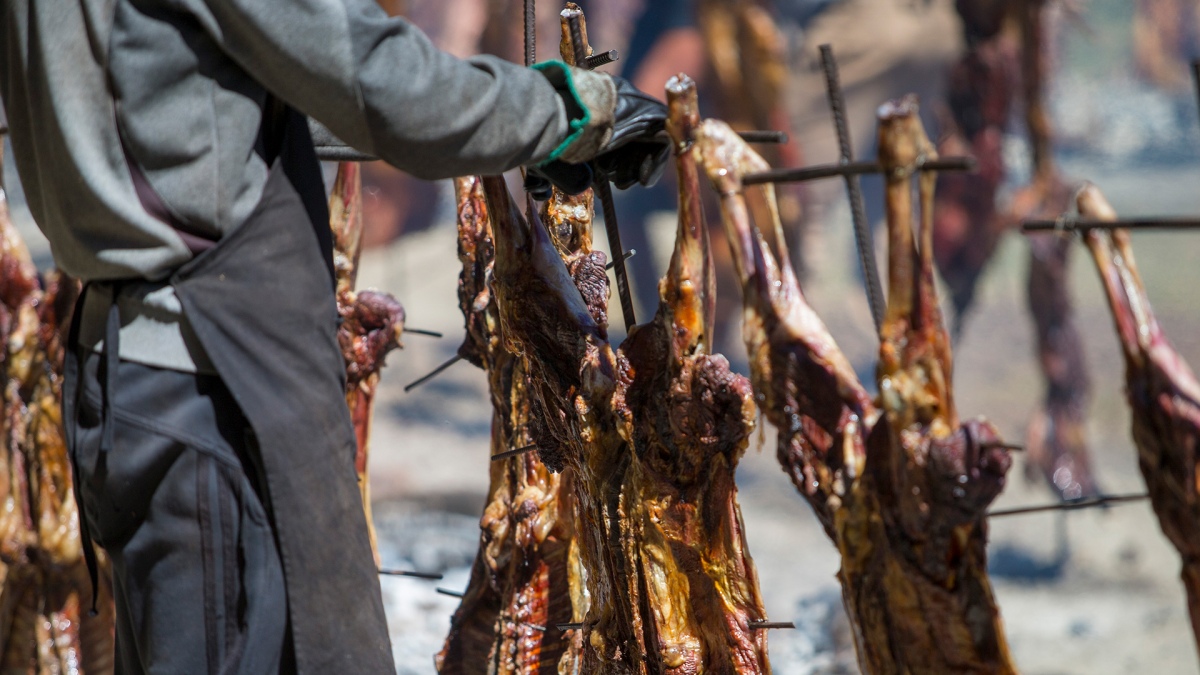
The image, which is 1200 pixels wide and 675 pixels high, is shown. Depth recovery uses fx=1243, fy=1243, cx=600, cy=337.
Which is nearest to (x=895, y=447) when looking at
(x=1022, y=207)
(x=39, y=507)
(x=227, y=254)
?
(x=227, y=254)

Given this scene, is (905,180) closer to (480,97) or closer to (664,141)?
(664,141)

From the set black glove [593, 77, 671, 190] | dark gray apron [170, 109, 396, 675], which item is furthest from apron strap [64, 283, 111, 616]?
black glove [593, 77, 671, 190]

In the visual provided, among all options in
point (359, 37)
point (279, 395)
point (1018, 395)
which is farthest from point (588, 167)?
point (1018, 395)

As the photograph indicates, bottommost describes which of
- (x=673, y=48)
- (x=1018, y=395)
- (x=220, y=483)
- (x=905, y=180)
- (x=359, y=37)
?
(x=220, y=483)

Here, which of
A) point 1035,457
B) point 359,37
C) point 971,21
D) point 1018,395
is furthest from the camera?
point 1018,395

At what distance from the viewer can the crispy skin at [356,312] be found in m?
3.03

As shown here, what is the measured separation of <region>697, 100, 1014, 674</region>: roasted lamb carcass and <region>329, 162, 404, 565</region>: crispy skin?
122 centimetres

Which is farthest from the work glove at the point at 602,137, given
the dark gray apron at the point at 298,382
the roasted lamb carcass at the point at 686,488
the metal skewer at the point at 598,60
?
the dark gray apron at the point at 298,382

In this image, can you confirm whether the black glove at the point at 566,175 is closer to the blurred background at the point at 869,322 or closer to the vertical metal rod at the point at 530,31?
the vertical metal rod at the point at 530,31

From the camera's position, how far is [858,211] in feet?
6.64

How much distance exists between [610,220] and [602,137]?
0.30 meters

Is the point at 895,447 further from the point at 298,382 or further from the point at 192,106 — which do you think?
the point at 192,106

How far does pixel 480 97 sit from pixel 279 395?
1.52 ft

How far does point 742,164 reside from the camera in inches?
81.7
